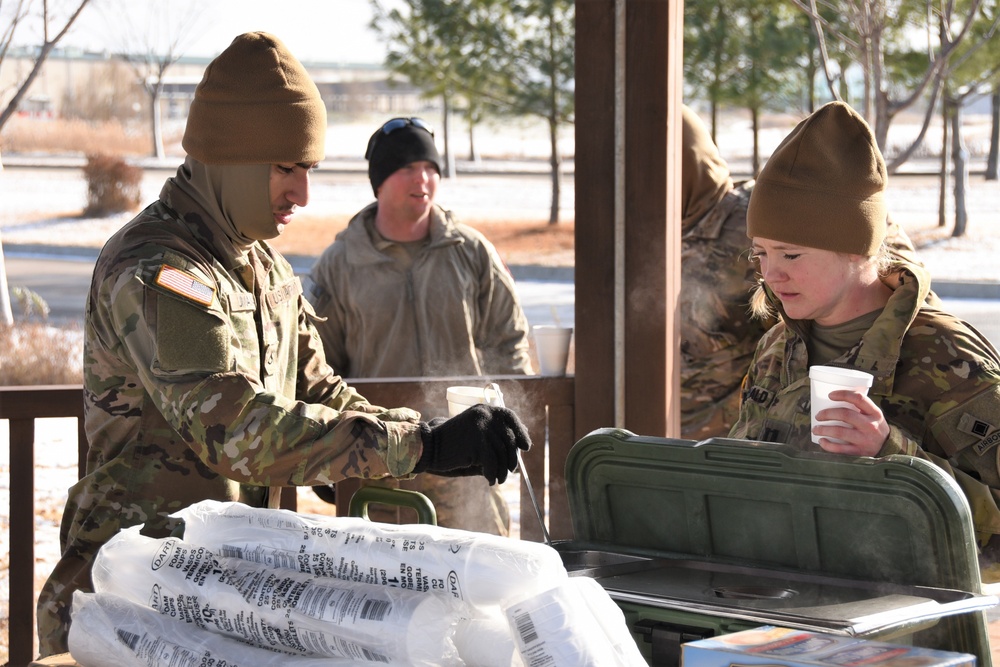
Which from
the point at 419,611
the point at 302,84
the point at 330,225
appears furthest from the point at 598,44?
the point at 330,225

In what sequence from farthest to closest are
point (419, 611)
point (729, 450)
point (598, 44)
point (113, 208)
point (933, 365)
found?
point (113, 208) → point (598, 44) → point (933, 365) → point (729, 450) → point (419, 611)

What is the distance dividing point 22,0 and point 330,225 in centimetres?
445

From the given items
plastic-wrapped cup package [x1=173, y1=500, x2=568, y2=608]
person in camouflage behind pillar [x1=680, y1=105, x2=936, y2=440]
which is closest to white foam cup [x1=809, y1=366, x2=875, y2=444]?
plastic-wrapped cup package [x1=173, y1=500, x2=568, y2=608]

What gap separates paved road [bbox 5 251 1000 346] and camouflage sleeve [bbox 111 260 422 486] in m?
8.25

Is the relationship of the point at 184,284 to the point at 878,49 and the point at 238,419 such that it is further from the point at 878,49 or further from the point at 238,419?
the point at 878,49

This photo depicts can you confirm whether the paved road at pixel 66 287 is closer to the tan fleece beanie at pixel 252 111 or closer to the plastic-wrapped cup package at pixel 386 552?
the tan fleece beanie at pixel 252 111

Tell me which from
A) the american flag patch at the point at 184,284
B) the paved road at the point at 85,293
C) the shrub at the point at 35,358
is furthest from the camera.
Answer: the paved road at the point at 85,293

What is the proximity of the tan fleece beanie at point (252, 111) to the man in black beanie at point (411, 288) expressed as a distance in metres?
1.64

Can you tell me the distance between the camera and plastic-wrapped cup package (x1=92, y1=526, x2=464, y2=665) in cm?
157

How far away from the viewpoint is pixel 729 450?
6.35 feet

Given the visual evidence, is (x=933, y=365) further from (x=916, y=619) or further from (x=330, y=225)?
(x=330, y=225)

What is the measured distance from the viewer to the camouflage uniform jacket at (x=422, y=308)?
164 inches

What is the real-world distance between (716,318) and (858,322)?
1956mm

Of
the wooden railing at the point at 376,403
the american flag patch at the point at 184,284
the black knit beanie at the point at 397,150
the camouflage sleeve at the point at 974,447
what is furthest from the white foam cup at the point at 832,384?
the black knit beanie at the point at 397,150
